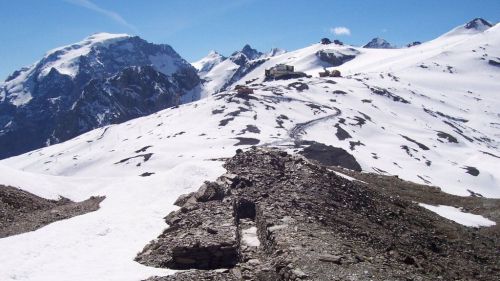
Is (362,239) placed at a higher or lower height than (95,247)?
lower

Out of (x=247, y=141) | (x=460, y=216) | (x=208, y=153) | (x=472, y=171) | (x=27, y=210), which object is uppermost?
(x=247, y=141)

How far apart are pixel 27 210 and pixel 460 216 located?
1244 inches

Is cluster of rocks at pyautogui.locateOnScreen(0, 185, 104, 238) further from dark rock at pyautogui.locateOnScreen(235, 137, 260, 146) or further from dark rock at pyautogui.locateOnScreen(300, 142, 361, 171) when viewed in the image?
dark rock at pyautogui.locateOnScreen(235, 137, 260, 146)

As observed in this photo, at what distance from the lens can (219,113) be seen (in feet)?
436

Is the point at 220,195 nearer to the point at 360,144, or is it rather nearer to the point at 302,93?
the point at 360,144

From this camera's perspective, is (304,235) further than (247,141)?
No

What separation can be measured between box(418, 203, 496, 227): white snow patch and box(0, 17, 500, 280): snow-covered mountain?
17119 mm

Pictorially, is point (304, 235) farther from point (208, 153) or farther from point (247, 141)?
point (247, 141)

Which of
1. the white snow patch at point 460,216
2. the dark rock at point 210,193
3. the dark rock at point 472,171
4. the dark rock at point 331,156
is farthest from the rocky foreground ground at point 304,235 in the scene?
the dark rock at point 472,171

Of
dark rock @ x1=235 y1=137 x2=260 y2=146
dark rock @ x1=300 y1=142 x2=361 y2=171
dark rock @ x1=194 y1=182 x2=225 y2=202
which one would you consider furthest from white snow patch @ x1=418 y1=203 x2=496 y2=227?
dark rock @ x1=235 y1=137 x2=260 y2=146

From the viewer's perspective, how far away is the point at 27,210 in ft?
105

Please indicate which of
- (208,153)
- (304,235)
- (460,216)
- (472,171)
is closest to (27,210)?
(304,235)

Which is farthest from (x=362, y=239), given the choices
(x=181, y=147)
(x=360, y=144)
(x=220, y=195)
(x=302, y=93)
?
(x=302, y=93)

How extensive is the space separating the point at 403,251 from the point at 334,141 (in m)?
88.1
